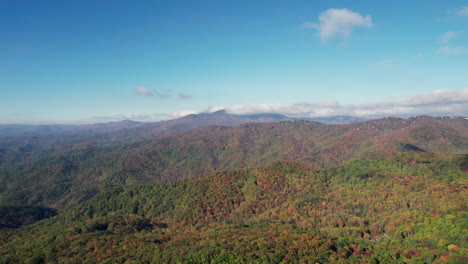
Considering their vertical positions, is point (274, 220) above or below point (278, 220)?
below

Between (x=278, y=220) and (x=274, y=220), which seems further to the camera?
(x=274, y=220)

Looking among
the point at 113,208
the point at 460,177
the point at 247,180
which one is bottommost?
the point at 113,208

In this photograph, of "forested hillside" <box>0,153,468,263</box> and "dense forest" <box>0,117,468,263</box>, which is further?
"dense forest" <box>0,117,468,263</box>

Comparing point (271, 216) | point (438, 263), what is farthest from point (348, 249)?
point (271, 216)

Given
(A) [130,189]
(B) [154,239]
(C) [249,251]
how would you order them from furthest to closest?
Answer: (A) [130,189], (B) [154,239], (C) [249,251]

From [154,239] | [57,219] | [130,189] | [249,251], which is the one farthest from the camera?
[130,189]

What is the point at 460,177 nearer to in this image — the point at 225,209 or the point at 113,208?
the point at 225,209

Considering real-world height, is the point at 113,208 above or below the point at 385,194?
below

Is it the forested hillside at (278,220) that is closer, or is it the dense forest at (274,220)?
the forested hillside at (278,220)
